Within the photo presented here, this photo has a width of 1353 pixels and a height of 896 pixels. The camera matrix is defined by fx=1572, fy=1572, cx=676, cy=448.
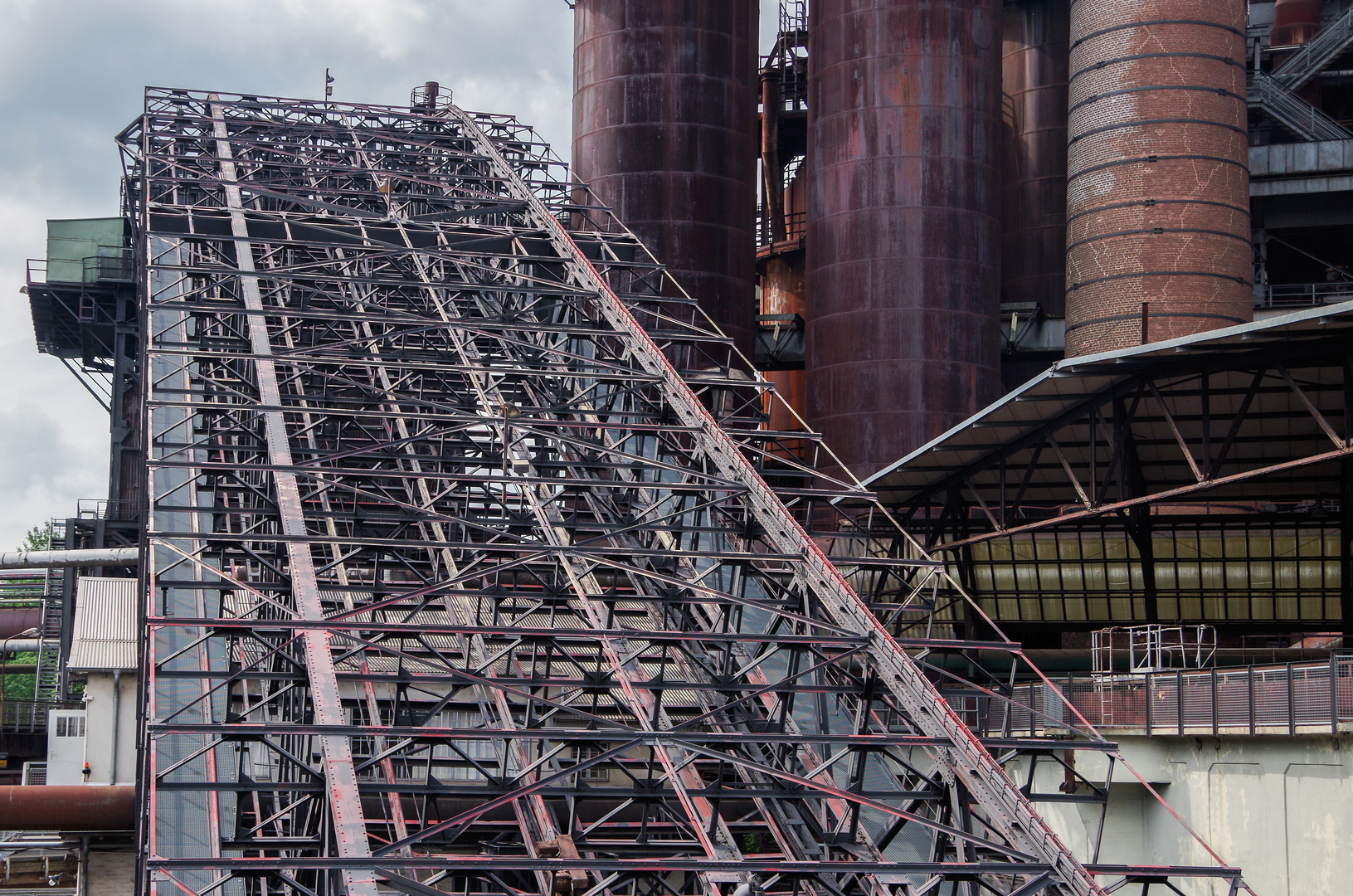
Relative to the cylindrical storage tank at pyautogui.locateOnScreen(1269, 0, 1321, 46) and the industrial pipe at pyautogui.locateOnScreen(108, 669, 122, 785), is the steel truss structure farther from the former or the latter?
the cylindrical storage tank at pyautogui.locateOnScreen(1269, 0, 1321, 46)

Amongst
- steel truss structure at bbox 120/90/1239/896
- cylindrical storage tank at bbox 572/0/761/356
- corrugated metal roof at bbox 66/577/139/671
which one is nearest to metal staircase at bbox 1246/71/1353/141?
cylindrical storage tank at bbox 572/0/761/356

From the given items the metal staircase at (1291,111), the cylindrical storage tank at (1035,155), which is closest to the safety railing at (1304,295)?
the metal staircase at (1291,111)

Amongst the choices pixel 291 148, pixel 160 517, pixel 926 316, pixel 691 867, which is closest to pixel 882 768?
pixel 691 867

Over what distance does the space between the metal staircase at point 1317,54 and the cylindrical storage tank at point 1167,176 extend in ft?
36.8

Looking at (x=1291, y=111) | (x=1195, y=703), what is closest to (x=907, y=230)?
(x=1291, y=111)

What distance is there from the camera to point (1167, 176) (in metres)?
41.4

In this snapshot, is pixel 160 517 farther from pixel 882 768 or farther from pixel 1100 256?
pixel 1100 256

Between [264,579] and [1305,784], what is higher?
[264,579]

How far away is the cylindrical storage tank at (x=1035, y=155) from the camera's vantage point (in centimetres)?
5184

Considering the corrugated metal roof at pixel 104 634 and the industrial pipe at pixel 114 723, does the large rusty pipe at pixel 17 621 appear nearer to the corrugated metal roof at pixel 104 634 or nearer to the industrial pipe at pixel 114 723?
the corrugated metal roof at pixel 104 634

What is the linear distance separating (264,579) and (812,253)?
83.1ft

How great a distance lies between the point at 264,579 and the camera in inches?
929

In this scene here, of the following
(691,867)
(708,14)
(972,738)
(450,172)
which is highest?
(708,14)

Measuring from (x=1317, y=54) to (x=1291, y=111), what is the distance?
336 centimetres
